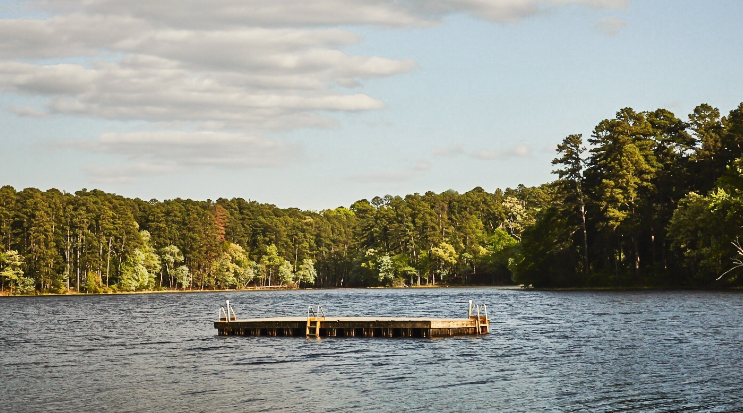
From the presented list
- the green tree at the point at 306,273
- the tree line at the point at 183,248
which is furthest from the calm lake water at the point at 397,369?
the green tree at the point at 306,273

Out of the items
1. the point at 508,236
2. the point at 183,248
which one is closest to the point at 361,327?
the point at 183,248

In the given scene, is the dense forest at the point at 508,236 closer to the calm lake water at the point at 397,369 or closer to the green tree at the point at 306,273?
the green tree at the point at 306,273

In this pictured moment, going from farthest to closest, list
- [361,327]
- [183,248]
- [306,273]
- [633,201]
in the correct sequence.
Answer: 1. [306,273]
2. [183,248]
3. [633,201]
4. [361,327]

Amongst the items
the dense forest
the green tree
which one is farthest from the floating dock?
the green tree

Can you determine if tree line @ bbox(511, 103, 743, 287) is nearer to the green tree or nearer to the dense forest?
the dense forest

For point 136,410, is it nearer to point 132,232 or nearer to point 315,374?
point 315,374

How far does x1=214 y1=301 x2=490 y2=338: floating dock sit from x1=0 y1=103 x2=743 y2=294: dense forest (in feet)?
134

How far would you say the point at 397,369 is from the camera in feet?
113

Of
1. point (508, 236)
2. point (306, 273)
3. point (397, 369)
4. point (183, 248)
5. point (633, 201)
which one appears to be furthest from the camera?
point (306, 273)

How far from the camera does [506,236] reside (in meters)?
179

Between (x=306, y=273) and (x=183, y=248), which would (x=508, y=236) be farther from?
(x=183, y=248)

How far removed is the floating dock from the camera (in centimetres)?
4778

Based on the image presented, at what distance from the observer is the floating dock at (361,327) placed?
47.8m

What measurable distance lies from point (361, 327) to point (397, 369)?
14702 mm
